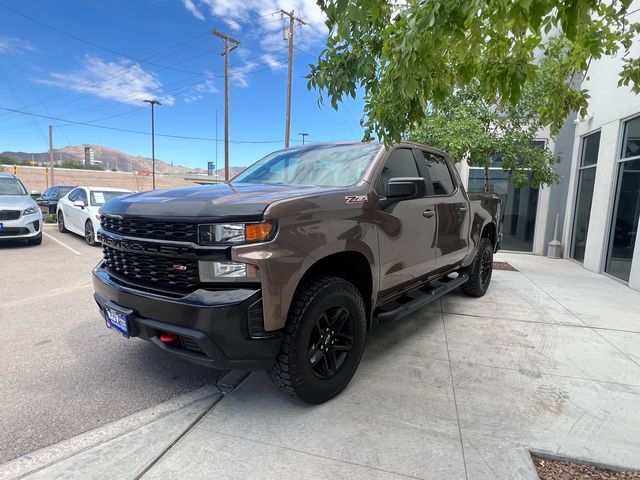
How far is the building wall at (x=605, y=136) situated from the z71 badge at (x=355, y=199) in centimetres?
704

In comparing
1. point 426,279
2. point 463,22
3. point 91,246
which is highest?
point 463,22

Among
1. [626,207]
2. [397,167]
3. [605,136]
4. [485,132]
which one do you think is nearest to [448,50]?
[397,167]

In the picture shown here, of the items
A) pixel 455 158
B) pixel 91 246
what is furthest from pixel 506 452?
pixel 91 246

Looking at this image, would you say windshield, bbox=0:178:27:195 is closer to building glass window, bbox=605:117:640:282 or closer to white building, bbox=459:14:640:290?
white building, bbox=459:14:640:290

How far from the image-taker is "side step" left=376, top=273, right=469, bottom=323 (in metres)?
3.49

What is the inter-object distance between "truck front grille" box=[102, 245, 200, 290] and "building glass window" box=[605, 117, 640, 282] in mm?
8615

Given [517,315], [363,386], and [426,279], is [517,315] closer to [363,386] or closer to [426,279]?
[426,279]

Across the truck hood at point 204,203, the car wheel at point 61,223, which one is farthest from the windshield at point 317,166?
the car wheel at point 61,223

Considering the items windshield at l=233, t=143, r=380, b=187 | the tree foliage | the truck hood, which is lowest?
the truck hood

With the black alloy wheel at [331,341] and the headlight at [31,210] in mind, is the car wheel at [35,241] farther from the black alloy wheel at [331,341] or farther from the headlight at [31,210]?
the black alloy wheel at [331,341]

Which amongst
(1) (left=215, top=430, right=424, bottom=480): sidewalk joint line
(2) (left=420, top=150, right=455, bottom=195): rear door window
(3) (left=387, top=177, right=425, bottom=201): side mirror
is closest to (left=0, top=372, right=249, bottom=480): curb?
(1) (left=215, top=430, right=424, bottom=480): sidewalk joint line

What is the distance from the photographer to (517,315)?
5.36m

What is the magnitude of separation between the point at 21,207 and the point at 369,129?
364 inches

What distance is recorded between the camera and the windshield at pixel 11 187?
948cm
